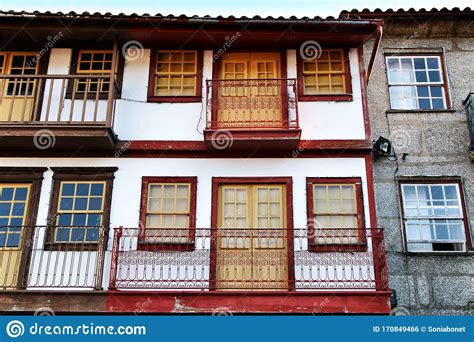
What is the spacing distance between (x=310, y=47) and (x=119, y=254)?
5.84 meters

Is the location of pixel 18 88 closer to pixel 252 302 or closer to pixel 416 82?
pixel 252 302

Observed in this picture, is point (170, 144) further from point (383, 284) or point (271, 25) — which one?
point (383, 284)

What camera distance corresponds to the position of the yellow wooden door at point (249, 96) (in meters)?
11.7

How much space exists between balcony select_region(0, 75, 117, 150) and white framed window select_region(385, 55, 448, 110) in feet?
19.8

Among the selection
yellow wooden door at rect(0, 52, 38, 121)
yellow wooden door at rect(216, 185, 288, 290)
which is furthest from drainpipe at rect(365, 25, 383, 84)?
yellow wooden door at rect(0, 52, 38, 121)

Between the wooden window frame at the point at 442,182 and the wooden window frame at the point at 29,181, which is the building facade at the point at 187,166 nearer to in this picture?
the wooden window frame at the point at 29,181

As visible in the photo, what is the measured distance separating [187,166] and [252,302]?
9.84 ft

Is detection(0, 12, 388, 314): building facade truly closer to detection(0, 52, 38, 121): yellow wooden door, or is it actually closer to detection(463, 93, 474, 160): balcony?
detection(0, 52, 38, 121): yellow wooden door

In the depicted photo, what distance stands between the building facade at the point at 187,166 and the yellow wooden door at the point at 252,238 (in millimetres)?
28

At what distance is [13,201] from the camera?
1145 cm

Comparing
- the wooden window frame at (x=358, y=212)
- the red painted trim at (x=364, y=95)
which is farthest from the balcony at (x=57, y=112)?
the red painted trim at (x=364, y=95)

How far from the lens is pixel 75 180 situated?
11.6 m

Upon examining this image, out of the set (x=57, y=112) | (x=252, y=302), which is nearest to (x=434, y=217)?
(x=252, y=302)

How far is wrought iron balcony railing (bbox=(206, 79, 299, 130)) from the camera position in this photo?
1167 centimetres
